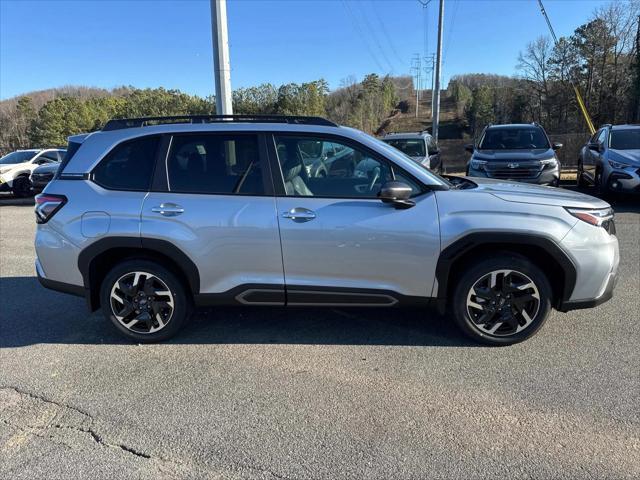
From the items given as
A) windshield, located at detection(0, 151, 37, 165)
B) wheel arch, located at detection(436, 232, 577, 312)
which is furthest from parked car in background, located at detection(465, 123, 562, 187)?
windshield, located at detection(0, 151, 37, 165)

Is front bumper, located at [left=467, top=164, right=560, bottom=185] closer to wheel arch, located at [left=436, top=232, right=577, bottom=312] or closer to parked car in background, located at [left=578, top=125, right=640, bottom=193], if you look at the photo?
parked car in background, located at [left=578, top=125, right=640, bottom=193]

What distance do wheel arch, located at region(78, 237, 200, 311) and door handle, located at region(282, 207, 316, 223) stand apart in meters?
0.90

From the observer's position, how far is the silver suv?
3.65 m

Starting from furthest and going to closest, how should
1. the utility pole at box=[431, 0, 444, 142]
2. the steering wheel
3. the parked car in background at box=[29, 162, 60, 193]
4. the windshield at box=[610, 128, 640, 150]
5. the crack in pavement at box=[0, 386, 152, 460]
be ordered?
the utility pole at box=[431, 0, 444, 142] → the parked car in background at box=[29, 162, 60, 193] → the windshield at box=[610, 128, 640, 150] → the steering wheel → the crack in pavement at box=[0, 386, 152, 460]

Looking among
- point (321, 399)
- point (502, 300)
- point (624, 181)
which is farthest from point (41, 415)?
point (624, 181)

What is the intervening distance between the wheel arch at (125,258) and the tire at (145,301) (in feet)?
0.25

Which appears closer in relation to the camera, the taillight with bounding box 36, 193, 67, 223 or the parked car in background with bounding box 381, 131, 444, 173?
the taillight with bounding box 36, 193, 67, 223

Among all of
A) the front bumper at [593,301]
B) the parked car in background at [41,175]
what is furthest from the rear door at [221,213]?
the parked car in background at [41,175]

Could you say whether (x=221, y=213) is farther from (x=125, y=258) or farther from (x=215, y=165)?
(x=125, y=258)

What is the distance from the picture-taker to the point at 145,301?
159 inches

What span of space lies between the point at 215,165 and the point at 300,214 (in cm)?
85

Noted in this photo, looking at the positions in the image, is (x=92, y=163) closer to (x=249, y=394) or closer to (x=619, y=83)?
(x=249, y=394)

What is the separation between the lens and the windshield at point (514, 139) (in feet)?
37.2

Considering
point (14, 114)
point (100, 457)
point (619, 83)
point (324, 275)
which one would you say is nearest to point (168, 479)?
point (100, 457)
